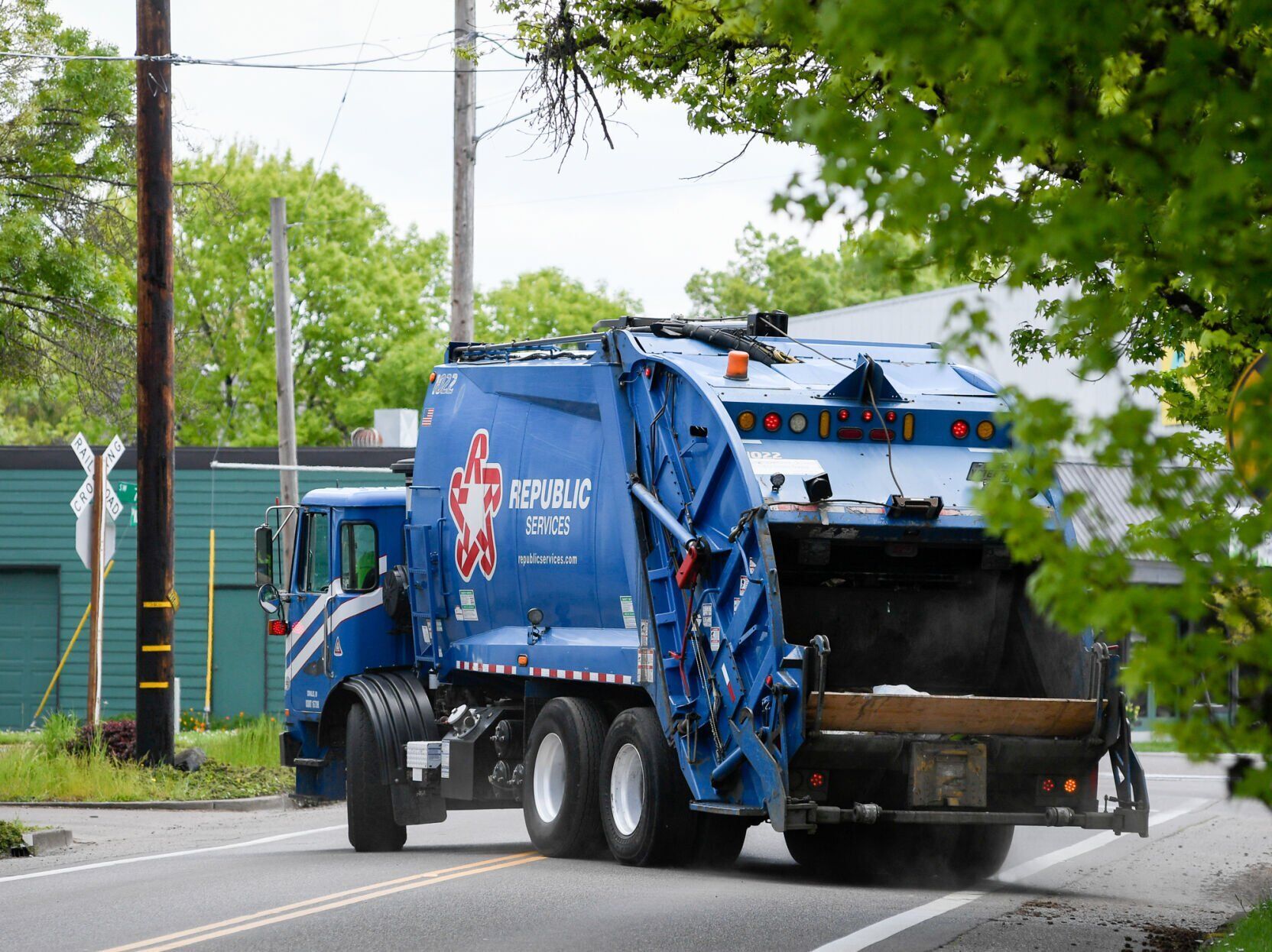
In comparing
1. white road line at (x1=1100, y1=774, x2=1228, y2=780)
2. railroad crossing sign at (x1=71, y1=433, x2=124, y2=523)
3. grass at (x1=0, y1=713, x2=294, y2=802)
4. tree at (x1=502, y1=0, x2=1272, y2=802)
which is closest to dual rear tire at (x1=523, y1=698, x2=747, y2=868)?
tree at (x1=502, y1=0, x2=1272, y2=802)

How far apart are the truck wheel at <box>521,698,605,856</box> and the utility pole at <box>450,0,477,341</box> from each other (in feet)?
29.7

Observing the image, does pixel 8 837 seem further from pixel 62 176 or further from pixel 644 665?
pixel 62 176

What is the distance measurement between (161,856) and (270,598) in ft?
8.45

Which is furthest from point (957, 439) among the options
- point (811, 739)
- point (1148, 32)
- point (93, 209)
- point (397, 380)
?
point (397, 380)

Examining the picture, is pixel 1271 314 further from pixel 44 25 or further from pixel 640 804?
pixel 44 25

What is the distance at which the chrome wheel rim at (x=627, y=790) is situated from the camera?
36.1ft

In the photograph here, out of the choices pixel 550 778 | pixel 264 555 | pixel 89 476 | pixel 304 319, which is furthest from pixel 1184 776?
pixel 304 319

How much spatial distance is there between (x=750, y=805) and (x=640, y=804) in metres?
1.19

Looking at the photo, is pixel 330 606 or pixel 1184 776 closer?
pixel 330 606

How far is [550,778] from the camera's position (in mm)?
12086

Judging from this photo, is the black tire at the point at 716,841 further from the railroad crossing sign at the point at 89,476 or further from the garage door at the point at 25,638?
the garage door at the point at 25,638

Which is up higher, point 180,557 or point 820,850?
point 180,557

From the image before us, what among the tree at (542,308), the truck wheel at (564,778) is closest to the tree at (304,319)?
the tree at (542,308)

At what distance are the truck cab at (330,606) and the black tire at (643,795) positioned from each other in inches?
139
